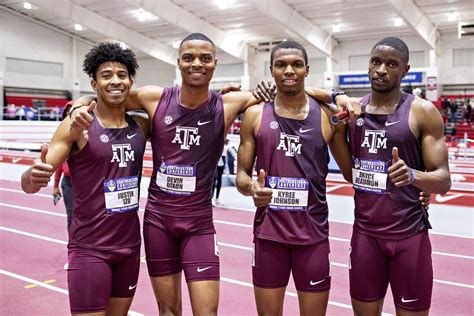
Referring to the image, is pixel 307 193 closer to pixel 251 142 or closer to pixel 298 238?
pixel 298 238

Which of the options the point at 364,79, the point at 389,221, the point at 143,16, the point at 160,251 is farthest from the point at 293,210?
the point at 143,16

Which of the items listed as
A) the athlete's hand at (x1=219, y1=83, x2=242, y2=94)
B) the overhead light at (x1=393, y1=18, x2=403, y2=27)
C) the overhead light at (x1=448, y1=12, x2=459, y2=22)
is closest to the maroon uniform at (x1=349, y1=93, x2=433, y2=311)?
the athlete's hand at (x1=219, y1=83, x2=242, y2=94)

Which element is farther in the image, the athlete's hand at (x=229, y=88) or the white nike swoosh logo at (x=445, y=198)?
the white nike swoosh logo at (x=445, y=198)

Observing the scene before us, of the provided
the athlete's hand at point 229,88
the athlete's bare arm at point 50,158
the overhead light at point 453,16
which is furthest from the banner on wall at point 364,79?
the athlete's bare arm at point 50,158

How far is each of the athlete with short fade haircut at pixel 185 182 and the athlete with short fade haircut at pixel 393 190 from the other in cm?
30

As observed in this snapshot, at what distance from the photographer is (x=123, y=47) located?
3205 millimetres

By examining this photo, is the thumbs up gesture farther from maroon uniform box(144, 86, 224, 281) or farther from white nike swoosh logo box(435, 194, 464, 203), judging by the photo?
white nike swoosh logo box(435, 194, 464, 203)

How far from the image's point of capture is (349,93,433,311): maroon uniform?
3027 mm

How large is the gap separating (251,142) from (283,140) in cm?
22

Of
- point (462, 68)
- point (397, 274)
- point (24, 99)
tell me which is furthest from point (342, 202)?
point (24, 99)

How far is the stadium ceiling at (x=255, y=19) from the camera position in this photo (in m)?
21.5

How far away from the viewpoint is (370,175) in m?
3.07

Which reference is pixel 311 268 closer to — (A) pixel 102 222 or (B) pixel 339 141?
(B) pixel 339 141

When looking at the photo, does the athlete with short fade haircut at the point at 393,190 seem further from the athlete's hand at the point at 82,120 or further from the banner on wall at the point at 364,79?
the banner on wall at the point at 364,79
